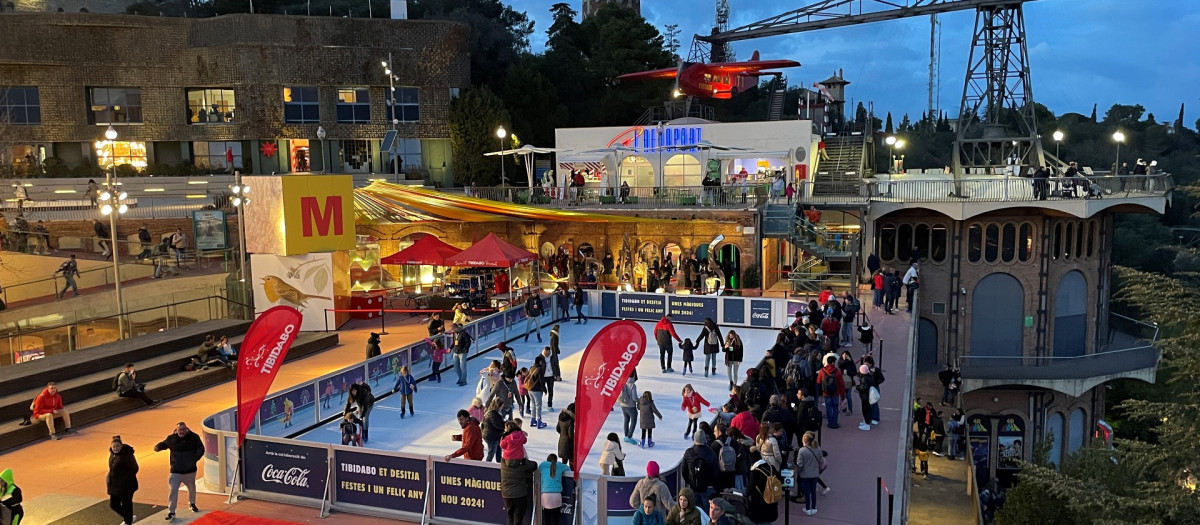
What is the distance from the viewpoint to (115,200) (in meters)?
22.5

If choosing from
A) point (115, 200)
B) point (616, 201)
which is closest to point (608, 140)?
point (616, 201)

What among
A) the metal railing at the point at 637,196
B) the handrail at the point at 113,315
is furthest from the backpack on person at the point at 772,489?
the metal railing at the point at 637,196

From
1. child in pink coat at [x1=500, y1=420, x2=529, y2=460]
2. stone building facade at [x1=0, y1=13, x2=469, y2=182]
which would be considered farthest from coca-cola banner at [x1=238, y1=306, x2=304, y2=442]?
stone building facade at [x1=0, y1=13, x2=469, y2=182]

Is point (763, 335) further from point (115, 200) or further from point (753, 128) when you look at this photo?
point (115, 200)

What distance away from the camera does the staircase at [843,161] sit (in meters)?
37.4

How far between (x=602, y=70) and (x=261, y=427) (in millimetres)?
45052

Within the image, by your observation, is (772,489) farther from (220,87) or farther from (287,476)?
(220,87)

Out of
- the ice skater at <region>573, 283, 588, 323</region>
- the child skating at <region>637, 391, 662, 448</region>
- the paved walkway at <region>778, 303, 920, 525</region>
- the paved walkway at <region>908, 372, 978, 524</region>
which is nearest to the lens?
the paved walkway at <region>778, 303, 920, 525</region>

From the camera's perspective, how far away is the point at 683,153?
1436 inches

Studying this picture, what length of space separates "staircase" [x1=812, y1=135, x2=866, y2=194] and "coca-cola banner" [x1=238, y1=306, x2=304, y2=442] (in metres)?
26.6

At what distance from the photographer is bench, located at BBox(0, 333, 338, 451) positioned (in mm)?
16188

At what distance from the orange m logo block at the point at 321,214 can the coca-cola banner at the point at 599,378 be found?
15278 mm

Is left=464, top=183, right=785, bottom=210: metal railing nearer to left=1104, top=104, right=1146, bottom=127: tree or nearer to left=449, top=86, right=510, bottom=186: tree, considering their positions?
left=449, top=86, right=510, bottom=186: tree

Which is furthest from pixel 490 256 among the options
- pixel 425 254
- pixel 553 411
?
pixel 553 411
